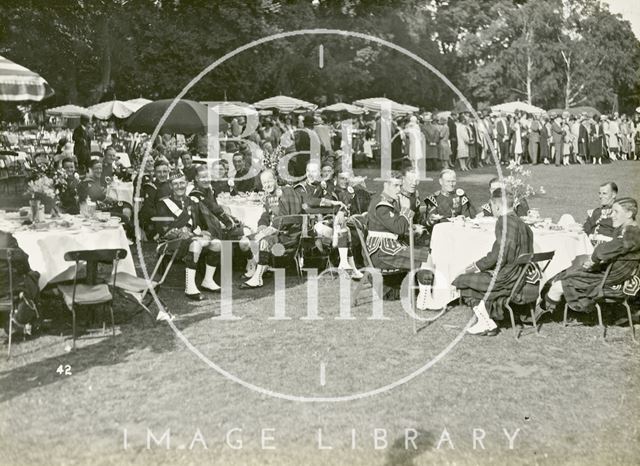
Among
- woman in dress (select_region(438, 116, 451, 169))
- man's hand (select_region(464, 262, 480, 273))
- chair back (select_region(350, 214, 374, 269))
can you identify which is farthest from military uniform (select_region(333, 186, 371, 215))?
woman in dress (select_region(438, 116, 451, 169))

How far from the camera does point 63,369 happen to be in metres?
6.35

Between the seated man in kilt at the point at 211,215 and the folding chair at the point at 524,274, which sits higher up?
the seated man in kilt at the point at 211,215

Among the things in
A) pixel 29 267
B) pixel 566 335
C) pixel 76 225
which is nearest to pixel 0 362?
pixel 29 267

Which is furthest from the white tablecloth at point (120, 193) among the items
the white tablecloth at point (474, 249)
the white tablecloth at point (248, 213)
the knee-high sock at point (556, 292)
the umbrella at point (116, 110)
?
the umbrella at point (116, 110)

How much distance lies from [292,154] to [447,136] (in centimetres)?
877

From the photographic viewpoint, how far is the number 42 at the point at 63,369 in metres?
6.26

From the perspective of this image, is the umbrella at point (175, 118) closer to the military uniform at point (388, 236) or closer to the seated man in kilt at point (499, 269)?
the military uniform at point (388, 236)

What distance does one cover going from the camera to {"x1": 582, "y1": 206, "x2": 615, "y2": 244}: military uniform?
8461 millimetres

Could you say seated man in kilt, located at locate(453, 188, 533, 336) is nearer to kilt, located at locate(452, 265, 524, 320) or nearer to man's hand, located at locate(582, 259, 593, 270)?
kilt, located at locate(452, 265, 524, 320)

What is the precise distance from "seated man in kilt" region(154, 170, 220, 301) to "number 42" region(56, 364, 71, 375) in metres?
2.62

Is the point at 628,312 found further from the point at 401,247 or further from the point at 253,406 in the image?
the point at 253,406

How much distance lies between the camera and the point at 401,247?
27.5ft

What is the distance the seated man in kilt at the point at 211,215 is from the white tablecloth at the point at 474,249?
2.71 meters

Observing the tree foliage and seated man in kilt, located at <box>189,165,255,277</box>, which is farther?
the tree foliage
